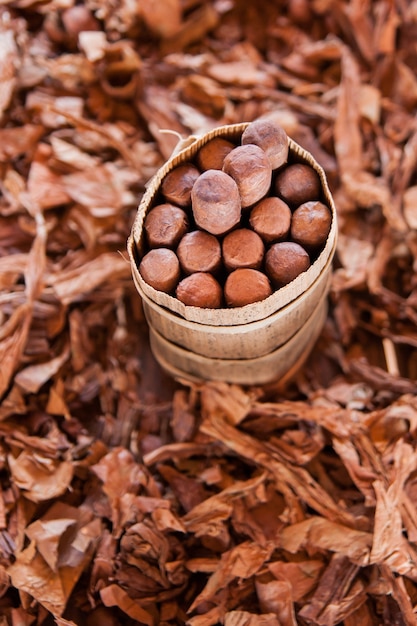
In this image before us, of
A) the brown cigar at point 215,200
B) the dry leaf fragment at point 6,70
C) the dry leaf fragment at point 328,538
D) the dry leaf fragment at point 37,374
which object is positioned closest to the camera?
the brown cigar at point 215,200

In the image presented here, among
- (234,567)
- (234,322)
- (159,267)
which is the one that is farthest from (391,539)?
(159,267)

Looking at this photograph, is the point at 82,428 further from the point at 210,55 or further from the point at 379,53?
the point at 379,53

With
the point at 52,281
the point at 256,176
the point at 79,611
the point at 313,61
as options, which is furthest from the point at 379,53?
the point at 79,611

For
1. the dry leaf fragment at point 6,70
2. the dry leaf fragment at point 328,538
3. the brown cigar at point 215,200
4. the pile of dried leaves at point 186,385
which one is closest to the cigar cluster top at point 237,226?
the brown cigar at point 215,200

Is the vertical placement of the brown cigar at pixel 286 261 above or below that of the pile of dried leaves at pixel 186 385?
above

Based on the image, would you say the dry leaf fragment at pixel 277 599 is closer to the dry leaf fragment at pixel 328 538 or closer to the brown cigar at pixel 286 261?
the dry leaf fragment at pixel 328 538

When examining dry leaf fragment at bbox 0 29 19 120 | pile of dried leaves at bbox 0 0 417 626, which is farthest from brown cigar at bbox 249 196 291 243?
dry leaf fragment at bbox 0 29 19 120

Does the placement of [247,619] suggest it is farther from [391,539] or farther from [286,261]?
[286,261]

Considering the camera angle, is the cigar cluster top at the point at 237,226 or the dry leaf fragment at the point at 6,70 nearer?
the cigar cluster top at the point at 237,226
